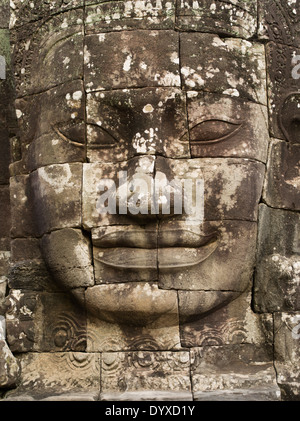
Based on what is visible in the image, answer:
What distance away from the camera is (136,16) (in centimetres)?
775

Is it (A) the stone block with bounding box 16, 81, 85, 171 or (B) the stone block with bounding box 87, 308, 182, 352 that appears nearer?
(B) the stone block with bounding box 87, 308, 182, 352

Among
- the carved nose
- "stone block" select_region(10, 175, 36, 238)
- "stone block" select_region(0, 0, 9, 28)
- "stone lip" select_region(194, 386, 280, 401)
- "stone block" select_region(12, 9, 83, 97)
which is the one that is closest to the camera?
"stone lip" select_region(194, 386, 280, 401)

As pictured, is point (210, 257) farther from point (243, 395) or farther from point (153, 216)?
point (243, 395)

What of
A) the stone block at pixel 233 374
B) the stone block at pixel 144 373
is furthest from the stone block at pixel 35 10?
the stone block at pixel 233 374

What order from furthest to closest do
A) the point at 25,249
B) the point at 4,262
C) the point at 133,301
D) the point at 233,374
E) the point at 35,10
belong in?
the point at 4,262
the point at 35,10
the point at 25,249
the point at 233,374
the point at 133,301

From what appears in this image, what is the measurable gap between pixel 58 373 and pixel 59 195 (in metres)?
1.37

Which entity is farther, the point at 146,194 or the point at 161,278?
the point at 161,278

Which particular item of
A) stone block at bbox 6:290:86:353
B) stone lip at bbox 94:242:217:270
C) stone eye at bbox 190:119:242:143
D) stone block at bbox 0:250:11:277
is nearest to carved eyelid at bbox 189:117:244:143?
stone eye at bbox 190:119:242:143

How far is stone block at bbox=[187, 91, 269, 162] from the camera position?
25.1 ft

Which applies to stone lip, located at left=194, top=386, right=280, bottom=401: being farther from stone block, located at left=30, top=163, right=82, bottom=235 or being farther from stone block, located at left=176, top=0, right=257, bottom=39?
stone block, located at left=176, top=0, right=257, bottom=39

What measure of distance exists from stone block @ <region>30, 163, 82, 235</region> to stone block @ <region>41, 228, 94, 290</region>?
0.27 ft

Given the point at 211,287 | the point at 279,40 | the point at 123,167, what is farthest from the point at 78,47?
the point at 211,287

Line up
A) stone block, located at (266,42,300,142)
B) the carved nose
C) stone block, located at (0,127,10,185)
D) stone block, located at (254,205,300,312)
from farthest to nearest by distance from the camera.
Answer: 1. stone block, located at (0,127,10,185)
2. stone block, located at (266,42,300,142)
3. stone block, located at (254,205,300,312)
4. the carved nose

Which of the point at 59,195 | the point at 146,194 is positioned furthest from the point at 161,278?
the point at 59,195
